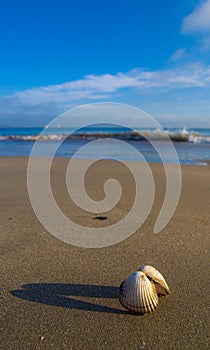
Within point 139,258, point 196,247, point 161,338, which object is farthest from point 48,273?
point 196,247

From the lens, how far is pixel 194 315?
1.81 meters

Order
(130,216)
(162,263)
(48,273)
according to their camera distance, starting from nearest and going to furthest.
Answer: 1. (48,273)
2. (162,263)
3. (130,216)

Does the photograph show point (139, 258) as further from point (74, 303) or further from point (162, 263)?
point (74, 303)

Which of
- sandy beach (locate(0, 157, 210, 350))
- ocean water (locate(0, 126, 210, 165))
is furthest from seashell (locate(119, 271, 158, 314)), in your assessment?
ocean water (locate(0, 126, 210, 165))

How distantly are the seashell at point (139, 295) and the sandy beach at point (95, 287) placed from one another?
6 centimetres

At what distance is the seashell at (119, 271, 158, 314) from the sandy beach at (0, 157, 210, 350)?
62mm

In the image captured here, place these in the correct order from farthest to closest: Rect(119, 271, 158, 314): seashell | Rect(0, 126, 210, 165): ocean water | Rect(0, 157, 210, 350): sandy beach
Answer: Rect(0, 126, 210, 165): ocean water
Rect(119, 271, 158, 314): seashell
Rect(0, 157, 210, 350): sandy beach

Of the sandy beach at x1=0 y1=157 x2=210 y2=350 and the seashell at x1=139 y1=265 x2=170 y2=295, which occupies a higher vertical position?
the seashell at x1=139 y1=265 x2=170 y2=295

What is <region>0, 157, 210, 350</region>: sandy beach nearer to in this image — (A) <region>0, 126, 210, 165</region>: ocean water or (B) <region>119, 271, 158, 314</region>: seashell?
(B) <region>119, 271, 158, 314</region>: seashell

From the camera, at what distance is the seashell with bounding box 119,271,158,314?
5.71 ft

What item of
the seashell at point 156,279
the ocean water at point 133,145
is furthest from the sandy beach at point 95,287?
the ocean water at point 133,145

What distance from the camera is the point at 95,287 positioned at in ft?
6.96

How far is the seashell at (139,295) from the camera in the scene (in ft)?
5.71

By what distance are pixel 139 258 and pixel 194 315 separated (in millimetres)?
837
